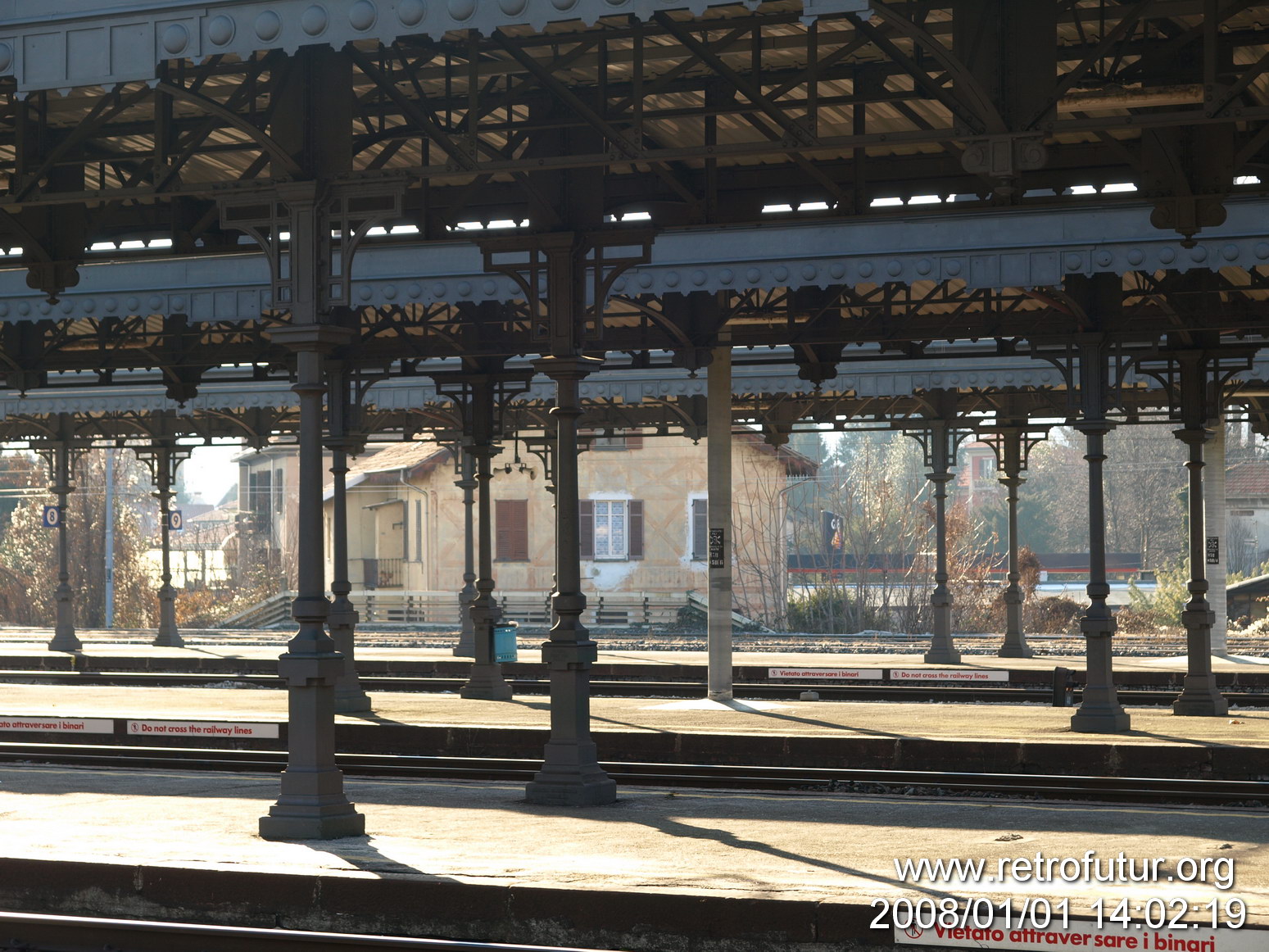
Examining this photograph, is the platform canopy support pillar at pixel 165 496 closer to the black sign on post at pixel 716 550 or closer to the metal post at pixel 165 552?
the metal post at pixel 165 552

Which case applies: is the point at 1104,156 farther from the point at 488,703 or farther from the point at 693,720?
the point at 488,703

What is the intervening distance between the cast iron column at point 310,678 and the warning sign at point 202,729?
696cm

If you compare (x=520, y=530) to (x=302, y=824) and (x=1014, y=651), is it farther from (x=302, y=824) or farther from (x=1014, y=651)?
(x=302, y=824)

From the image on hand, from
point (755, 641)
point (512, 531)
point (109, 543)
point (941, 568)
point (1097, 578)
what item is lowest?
point (755, 641)

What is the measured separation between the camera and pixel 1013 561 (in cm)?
2633

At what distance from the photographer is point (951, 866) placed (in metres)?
8.13

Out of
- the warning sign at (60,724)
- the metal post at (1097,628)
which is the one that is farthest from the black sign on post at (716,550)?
the warning sign at (60,724)

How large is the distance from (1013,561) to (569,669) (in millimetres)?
16953

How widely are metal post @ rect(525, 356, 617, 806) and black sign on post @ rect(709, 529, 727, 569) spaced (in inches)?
269

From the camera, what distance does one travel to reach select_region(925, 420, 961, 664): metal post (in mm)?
25266

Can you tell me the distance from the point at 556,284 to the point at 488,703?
9.03 metres

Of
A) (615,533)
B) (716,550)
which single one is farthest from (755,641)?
(716,550)

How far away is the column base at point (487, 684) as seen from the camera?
1961 cm

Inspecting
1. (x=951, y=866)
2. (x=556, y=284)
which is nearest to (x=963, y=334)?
(x=556, y=284)
